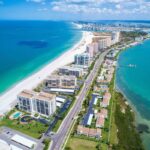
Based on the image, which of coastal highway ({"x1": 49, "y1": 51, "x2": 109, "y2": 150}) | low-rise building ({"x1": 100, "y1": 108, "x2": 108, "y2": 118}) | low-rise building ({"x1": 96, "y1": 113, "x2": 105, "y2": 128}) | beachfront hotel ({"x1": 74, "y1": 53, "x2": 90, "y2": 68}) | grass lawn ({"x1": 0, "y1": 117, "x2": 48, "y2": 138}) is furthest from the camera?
beachfront hotel ({"x1": 74, "y1": 53, "x2": 90, "y2": 68})

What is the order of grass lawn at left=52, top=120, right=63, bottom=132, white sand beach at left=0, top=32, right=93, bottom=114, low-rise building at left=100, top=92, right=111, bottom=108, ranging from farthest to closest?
1. white sand beach at left=0, top=32, right=93, bottom=114
2. low-rise building at left=100, top=92, right=111, bottom=108
3. grass lawn at left=52, top=120, right=63, bottom=132

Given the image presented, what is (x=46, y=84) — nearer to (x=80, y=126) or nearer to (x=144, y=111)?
(x=80, y=126)

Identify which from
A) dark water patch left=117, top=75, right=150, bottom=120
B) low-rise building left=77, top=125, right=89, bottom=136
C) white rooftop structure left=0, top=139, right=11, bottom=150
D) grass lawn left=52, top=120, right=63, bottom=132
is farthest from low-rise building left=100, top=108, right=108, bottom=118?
white rooftop structure left=0, top=139, right=11, bottom=150

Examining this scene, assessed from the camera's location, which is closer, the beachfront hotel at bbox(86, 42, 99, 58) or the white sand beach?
the white sand beach

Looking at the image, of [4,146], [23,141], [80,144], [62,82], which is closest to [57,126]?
[80,144]

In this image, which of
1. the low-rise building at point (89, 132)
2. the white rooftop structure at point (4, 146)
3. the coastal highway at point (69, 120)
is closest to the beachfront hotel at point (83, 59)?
A: the coastal highway at point (69, 120)

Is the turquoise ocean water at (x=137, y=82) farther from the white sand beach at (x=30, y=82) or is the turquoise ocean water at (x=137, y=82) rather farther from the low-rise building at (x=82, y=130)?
the white sand beach at (x=30, y=82)

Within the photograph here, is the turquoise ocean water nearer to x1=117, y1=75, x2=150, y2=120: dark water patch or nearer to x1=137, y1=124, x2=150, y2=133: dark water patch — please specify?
x1=117, y1=75, x2=150, y2=120: dark water patch

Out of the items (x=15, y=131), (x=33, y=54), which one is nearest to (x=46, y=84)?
(x=15, y=131)
